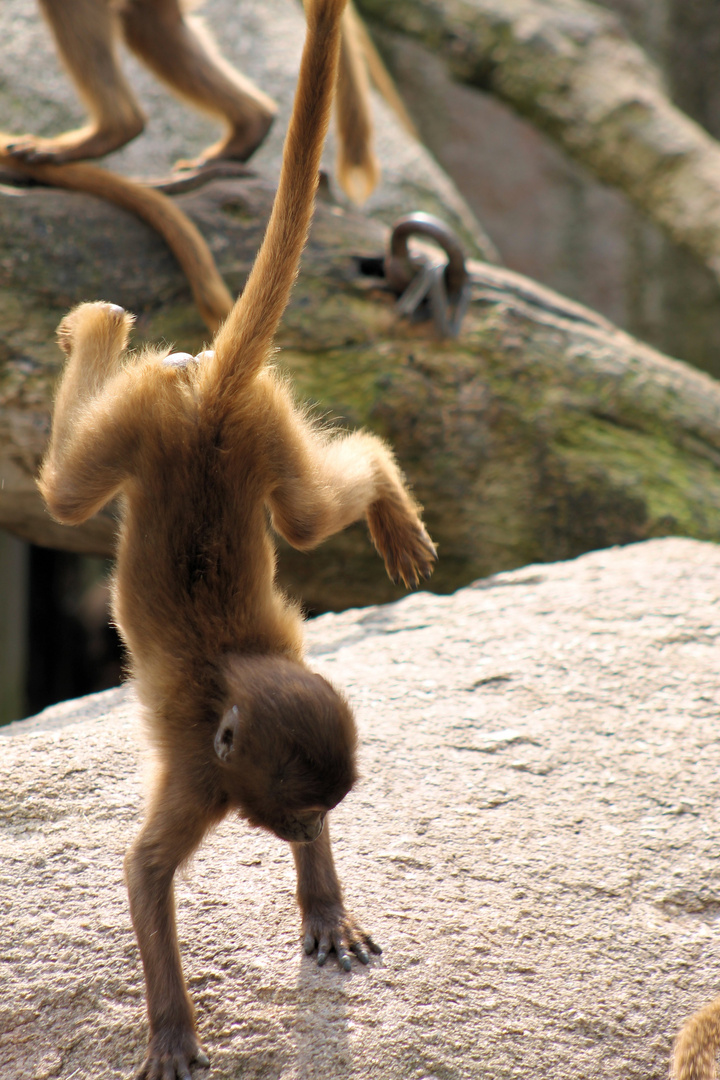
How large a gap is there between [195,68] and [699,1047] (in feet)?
15.2

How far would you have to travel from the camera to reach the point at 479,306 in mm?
5160

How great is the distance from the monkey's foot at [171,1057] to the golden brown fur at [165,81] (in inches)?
151

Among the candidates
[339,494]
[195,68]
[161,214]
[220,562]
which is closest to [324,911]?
[220,562]

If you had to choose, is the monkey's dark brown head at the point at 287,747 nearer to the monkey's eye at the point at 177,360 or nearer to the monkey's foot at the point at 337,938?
the monkey's foot at the point at 337,938

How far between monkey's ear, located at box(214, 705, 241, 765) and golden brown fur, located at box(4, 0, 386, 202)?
339 centimetres

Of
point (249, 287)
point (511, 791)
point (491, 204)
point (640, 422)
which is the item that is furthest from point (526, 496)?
point (491, 204)

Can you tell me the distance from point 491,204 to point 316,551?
8.16 meters

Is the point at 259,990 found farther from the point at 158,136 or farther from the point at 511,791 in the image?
the point at 158,136

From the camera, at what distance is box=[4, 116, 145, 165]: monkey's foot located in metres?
4.54

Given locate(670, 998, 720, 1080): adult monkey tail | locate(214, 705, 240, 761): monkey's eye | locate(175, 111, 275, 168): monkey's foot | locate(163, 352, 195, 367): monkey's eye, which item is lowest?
locate(670, 998, 720, 1080): adult monkey tail

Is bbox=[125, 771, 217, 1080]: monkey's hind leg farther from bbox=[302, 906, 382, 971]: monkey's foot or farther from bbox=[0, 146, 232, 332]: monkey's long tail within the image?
bbox=[0, 146, 232, 332]: monkey's long tail

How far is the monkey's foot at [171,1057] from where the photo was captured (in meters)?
1.99

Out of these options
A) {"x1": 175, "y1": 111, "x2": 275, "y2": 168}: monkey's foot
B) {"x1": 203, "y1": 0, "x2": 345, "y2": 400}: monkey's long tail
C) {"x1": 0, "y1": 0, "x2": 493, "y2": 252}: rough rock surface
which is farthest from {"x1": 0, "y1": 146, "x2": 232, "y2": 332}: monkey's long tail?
{"x1": 203, "y1": 0, "x2": 345, "y2": 400}: monkey's long tail

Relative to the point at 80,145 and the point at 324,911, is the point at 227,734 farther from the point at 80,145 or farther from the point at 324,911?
the point at 80,145
